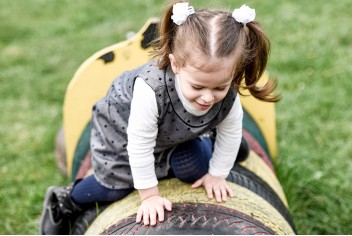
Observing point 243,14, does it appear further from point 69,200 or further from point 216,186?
point 69,200

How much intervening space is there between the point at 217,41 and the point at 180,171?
23.5 inches

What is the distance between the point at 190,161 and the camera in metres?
2.36

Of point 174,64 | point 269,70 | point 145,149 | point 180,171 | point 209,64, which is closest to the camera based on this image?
point 209,64

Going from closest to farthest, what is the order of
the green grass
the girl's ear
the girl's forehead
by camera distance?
1. the girl's forehead
2. the girl's ear
3. the green grass

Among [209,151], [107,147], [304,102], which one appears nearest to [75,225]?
[107,147]

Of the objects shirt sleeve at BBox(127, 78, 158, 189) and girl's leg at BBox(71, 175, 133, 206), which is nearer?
shirt sleeve at BBox(127, 78, 158, 189)

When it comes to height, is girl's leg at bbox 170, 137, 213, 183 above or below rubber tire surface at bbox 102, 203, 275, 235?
above

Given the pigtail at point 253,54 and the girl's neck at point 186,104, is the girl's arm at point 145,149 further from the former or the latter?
the pigtail at point 253,54

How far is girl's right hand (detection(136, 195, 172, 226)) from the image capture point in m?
2.11

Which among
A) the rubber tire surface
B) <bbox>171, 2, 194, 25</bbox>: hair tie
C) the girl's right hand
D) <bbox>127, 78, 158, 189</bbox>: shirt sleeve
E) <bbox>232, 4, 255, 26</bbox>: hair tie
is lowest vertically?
the rubber tire surface

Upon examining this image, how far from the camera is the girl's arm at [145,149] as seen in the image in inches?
84.5

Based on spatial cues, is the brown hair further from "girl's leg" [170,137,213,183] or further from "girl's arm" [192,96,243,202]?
"girl's leg" [170,137,213,183]

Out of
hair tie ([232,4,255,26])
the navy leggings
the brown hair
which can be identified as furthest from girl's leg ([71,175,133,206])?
hair tie ([232,4,255,26])

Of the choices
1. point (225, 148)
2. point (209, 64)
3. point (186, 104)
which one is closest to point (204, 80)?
point (209, 64)
